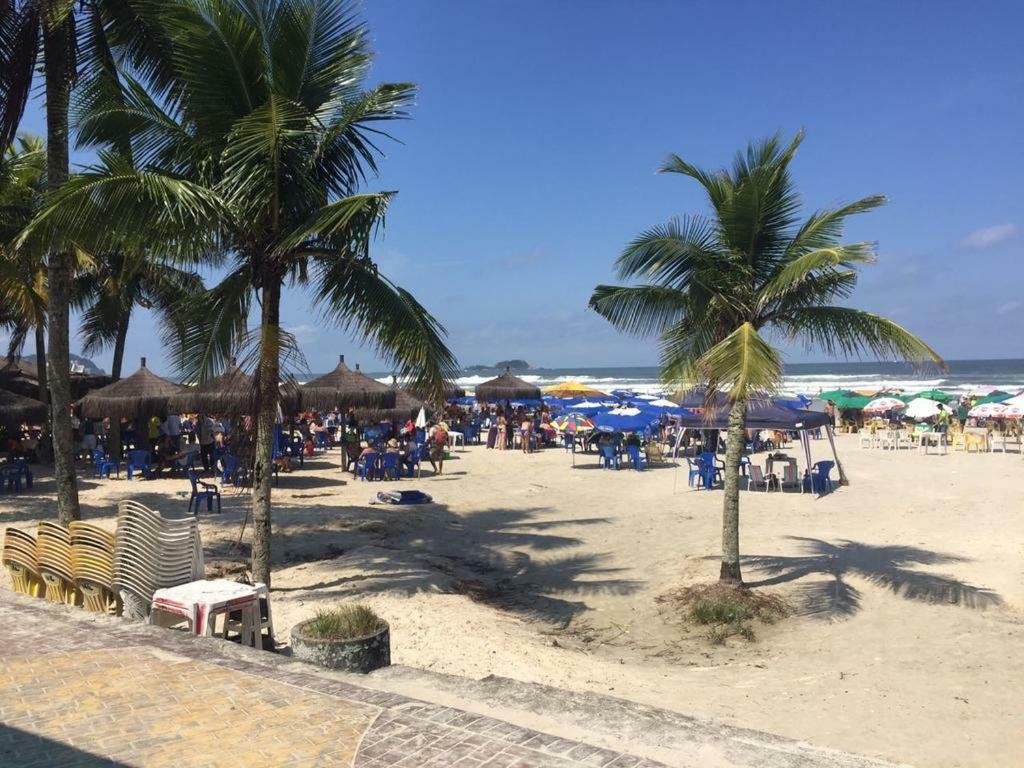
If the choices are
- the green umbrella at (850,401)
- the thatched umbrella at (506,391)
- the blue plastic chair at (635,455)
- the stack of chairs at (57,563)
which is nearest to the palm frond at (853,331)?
the stack of chairs at (57,563)

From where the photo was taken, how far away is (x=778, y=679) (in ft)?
21.6

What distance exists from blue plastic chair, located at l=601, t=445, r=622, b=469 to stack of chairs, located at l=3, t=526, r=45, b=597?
14751 mm

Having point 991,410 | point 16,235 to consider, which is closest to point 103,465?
point 16,235

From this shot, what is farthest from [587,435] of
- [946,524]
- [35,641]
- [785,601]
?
[35,641]

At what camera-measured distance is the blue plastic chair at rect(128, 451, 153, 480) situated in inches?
630

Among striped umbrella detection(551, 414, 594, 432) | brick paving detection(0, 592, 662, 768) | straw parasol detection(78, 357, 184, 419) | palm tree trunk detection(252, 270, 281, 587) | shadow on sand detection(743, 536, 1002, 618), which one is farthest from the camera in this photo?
striped umbrella detection(551, 414, 594, 432)

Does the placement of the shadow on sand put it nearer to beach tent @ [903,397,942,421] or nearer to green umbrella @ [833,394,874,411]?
beach tent @ [903,397,942,421]

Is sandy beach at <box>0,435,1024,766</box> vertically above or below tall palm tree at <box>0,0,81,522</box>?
below

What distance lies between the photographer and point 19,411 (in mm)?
14578

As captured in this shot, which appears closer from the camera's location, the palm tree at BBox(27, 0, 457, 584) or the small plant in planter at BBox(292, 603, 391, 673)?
the small plant in planter at BBox(292, 603, 391, 673)

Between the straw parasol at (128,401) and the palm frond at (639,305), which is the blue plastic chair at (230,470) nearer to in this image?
the straw parasol at (128,401)

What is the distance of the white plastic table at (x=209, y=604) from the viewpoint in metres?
5.38

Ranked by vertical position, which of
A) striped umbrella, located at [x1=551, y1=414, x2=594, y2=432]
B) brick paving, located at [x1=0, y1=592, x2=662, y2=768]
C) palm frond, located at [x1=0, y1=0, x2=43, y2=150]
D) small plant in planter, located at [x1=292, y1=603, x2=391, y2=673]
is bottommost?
brick paving, located at [x1=0, y1=592, x2=662, y2=768]

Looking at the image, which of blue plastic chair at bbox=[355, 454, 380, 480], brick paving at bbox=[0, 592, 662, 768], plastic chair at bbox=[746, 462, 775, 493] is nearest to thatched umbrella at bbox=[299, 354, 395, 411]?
blue plastic chair at bbox=[355, 454, 380, 480]
